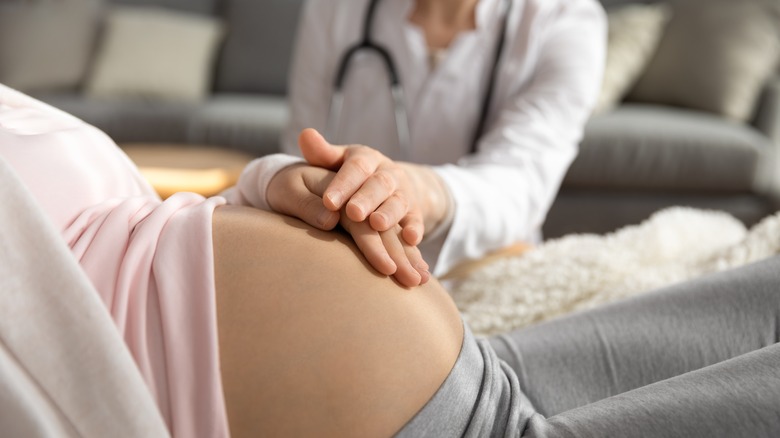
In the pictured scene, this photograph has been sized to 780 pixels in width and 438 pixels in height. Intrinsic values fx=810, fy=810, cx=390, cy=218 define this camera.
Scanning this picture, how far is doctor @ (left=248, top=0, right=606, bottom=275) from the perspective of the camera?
3.83ft

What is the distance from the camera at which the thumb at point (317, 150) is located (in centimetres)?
73

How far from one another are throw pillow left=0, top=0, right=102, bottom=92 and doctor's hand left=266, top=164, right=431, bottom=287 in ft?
9.65

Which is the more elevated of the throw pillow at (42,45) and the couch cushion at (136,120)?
the throw pillow at (42,45)

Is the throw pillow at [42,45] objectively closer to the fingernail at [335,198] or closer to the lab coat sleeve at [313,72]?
the lab coat sleeve at [313,72]

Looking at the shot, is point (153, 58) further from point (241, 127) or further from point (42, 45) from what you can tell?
point (241, 127)

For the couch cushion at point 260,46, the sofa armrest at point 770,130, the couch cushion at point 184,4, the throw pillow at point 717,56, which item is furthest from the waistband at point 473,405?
the couch cushion at point 184,4

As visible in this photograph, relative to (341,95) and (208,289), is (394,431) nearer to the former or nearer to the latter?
(208,289)

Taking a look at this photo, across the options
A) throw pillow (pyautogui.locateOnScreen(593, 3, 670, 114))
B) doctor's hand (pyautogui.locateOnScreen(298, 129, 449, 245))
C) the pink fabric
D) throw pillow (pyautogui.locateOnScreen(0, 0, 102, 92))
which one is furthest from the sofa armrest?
throw pillow (pyautogui.locateOnScreen(0, 0, 102, 92))

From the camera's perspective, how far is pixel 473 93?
1363 millimetres

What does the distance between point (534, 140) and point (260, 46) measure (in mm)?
2363

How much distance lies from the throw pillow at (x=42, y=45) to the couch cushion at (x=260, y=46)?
61cm

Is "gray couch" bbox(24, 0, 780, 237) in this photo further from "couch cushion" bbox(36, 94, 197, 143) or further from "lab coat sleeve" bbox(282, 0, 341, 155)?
"lab coat sleeve" bbox(282, 0, 341, 155)

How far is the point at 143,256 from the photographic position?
0.58m

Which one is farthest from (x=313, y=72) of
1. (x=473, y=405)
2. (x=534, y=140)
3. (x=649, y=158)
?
(x=649, y=158)
